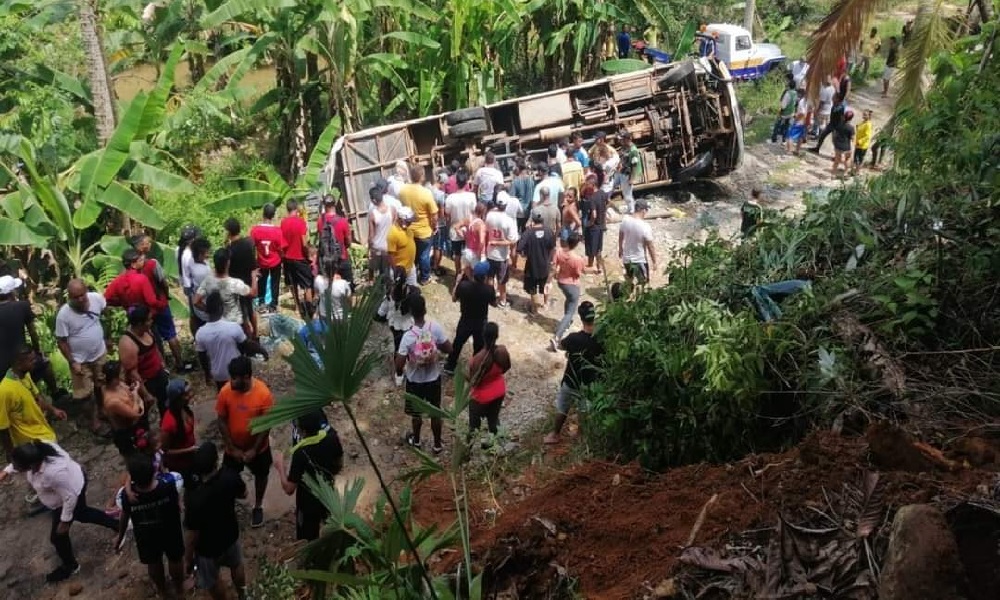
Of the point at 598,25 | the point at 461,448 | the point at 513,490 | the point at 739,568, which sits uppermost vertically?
the point at 598,25

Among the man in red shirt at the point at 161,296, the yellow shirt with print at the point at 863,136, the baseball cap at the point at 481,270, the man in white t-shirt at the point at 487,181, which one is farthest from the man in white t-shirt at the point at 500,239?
the yellow shirt with print at the point at 863,136

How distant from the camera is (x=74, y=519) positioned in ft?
19.3

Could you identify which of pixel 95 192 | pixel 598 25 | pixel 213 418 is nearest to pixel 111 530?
pixel 213 418

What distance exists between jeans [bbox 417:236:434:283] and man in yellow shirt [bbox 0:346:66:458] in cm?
482

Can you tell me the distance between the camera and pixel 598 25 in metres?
15.6

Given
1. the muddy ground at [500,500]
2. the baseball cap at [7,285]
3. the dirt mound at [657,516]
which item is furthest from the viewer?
the baseball cap at [7,285]

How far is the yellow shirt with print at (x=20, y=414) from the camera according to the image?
19.8 feet

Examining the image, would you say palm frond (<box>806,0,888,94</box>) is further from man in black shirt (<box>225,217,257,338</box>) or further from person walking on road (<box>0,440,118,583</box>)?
person walking on road (<box>0,440,118,583</box>)

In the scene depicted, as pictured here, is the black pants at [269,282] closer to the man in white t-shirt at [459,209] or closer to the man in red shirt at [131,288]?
the man in red shirt at [131,288]

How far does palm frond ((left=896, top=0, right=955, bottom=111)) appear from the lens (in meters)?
8.22

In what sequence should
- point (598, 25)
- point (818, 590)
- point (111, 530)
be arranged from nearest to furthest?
point (818, 590) → point (111, 530) → point (598, 25)

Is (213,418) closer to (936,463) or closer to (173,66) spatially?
(173,66)

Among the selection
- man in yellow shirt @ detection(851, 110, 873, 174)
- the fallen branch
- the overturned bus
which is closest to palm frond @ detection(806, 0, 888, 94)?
the fallen branch

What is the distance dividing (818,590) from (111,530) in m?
5.50
